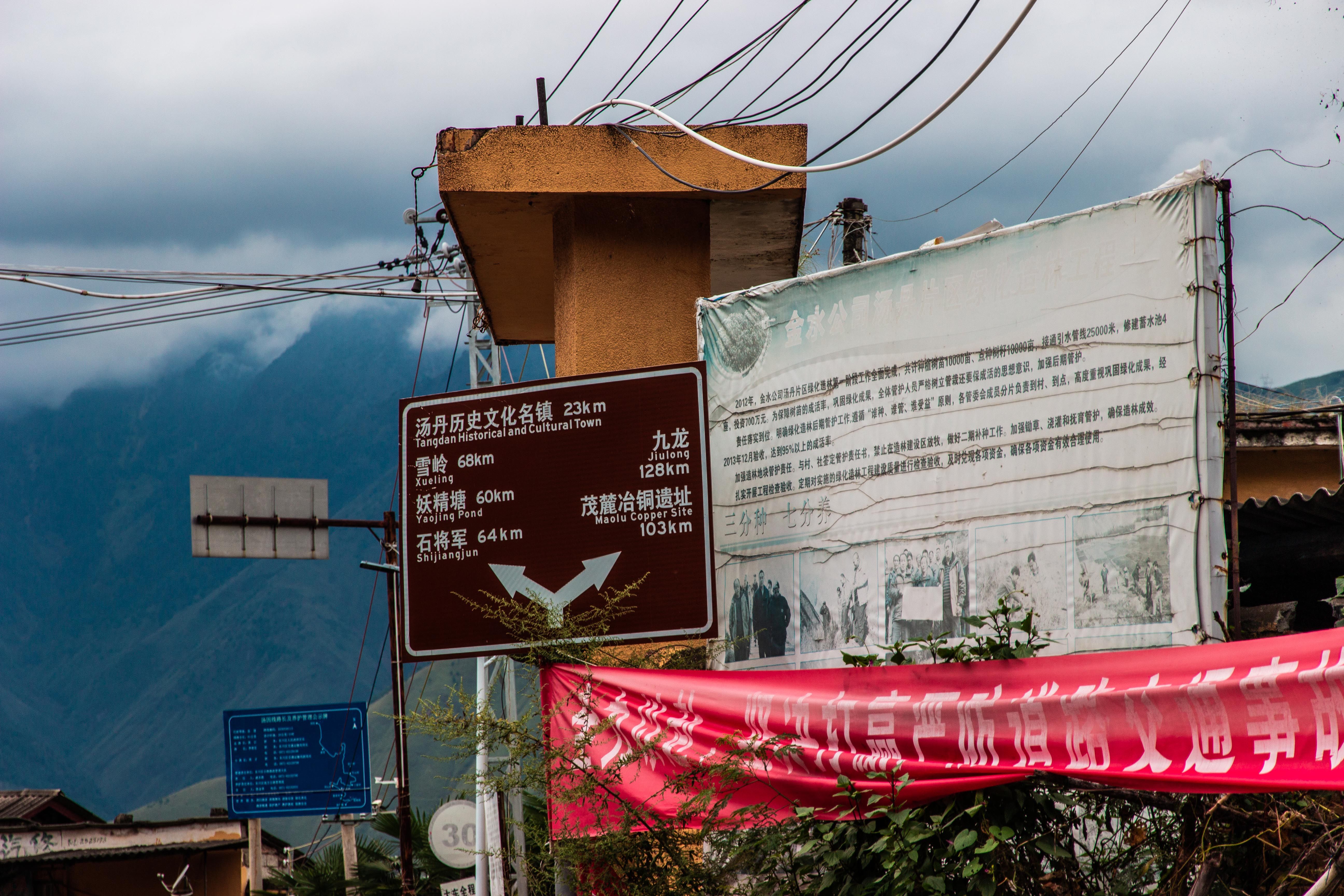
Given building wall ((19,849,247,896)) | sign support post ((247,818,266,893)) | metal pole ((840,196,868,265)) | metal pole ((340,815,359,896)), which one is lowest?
building wall ((19,849,247,896))

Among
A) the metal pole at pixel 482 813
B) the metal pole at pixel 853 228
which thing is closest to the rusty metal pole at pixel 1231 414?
the metal pole at pixel 482 813

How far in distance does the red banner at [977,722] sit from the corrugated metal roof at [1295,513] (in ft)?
8.50

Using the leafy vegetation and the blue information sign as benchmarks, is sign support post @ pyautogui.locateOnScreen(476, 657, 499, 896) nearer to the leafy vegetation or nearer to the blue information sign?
the leafy vegetation

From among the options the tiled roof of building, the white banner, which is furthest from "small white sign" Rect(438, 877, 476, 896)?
the tiled roof of building

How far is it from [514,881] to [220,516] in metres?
7.97

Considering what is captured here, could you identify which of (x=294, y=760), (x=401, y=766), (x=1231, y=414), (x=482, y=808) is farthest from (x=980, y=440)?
(x=294, y=760)

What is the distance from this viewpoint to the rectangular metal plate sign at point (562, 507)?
6.38 m

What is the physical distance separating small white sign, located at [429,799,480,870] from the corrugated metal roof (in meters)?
7.67

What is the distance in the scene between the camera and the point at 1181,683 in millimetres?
4105

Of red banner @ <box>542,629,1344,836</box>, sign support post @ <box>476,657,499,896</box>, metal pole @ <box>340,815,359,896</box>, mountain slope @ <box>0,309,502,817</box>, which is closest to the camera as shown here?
red banner @ <box>542,629,1344,836</box>

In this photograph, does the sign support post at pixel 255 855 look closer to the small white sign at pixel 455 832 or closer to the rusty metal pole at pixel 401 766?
the rusty metal pole at pixel 401 766

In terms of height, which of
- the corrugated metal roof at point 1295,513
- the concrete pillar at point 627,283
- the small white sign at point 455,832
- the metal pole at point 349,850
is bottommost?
the metal pole at point 349,850

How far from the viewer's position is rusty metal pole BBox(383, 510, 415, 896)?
509 inches

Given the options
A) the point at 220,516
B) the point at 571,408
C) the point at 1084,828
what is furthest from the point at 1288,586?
the point at 220,516
